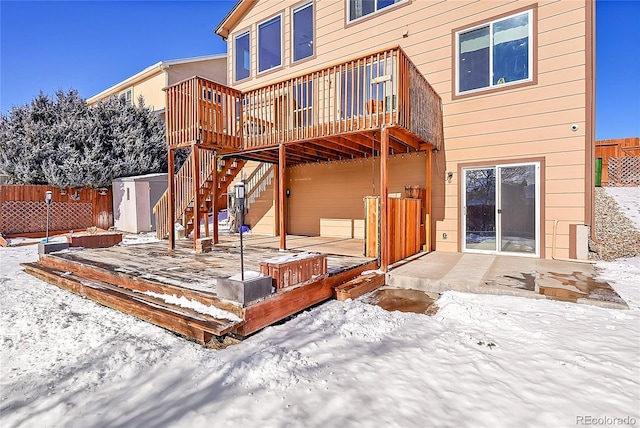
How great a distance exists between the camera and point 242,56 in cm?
1012

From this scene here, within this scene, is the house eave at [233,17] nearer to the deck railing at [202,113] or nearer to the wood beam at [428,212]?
the deck railing at [202,113]

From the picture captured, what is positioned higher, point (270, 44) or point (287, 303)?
point (270, 44)

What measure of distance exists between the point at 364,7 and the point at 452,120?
3.84 meters

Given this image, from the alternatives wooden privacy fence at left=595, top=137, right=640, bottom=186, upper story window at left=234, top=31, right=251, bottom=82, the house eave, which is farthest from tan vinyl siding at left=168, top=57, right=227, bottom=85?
wooden privacy fence at left=595, top=137, right=640, bottom=186

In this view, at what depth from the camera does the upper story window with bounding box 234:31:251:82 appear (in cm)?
994

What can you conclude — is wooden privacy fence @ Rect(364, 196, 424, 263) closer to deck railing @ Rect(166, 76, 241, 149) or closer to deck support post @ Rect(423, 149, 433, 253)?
deck support post @ Rect(423, 149, 433, 253)

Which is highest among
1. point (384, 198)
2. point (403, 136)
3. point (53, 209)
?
point (403, 136)

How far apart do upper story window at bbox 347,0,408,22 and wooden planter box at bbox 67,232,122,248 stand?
7867mm

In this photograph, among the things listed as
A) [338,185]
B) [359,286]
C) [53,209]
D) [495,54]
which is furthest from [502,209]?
[53,209]

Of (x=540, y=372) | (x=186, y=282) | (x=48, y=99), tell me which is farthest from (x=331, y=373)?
(x=48, y=99)

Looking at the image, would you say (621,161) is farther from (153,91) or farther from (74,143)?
(74,143)

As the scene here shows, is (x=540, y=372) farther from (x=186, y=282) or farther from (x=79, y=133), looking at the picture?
(x=79, y=133)

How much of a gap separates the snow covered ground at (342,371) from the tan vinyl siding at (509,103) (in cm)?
293

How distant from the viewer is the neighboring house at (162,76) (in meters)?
15.0
